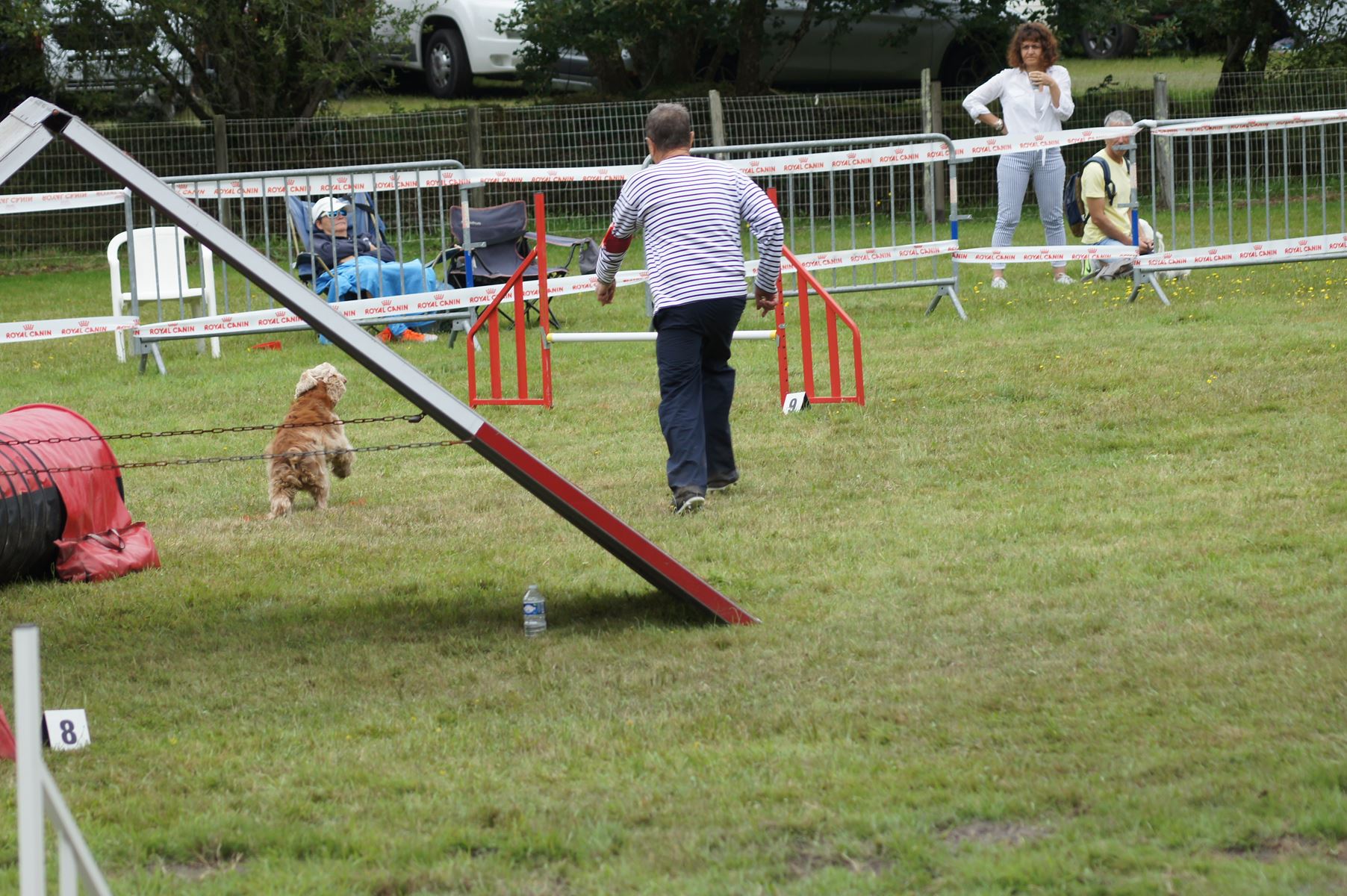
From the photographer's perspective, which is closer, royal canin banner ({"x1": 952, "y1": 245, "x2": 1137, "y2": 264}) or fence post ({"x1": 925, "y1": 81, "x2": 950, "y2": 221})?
royal canin banner ({"x1": 952, "y1": 245, "x2": 1137, "y2": 264})

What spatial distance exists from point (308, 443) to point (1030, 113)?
7.61 meters

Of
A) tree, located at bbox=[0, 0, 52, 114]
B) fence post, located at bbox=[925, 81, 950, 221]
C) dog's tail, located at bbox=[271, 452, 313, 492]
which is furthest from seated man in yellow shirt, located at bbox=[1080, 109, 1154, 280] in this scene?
tree, located at bbox=[0, 0, 52, 114]

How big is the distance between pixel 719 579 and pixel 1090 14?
16.4 metres

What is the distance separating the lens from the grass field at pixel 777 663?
133 inches

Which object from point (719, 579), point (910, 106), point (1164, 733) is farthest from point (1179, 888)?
point (910, 106)

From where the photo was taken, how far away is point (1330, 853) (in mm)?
3186

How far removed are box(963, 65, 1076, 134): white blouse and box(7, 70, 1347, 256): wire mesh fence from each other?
5366 millimetres

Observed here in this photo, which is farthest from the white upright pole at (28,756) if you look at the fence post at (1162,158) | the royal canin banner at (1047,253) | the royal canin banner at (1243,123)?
the fence post at (1162,158)

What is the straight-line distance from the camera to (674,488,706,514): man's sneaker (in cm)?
670

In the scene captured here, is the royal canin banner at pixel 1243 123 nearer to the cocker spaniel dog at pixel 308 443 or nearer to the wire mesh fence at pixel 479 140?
the wire mesh fence at pixel 479 140

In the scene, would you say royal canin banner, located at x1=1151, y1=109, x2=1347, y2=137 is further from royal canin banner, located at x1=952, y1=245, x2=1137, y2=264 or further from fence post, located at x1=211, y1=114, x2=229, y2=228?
fence post, located at x1=211, y1=114, x2=229, y2=228

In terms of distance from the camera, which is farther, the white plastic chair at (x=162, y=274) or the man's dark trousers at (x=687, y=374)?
the white plastic chair at (x=162, y=274)

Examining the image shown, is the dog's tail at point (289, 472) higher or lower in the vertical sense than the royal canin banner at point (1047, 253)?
lower

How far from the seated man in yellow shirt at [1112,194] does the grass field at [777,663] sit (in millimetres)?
3654
